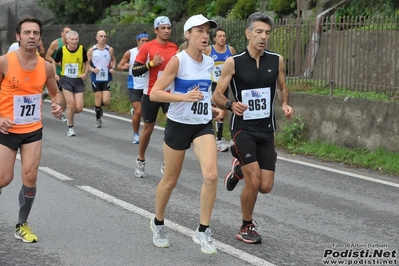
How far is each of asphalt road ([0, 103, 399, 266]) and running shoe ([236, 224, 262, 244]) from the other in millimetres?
58

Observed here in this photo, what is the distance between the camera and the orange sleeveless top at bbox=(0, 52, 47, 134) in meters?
7.42

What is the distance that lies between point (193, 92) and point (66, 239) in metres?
1.84

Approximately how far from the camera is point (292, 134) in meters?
14.0

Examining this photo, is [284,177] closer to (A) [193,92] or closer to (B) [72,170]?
(B) [72,170]

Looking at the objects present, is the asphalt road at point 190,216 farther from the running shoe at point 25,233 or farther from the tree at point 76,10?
the tree at point 76,10

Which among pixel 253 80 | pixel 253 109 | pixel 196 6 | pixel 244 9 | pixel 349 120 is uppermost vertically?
pixel 196 6

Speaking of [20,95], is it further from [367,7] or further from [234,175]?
[367,7]

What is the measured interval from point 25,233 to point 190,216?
1.79m

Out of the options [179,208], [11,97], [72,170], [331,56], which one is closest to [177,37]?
[331,56]

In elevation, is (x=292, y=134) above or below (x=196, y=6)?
below

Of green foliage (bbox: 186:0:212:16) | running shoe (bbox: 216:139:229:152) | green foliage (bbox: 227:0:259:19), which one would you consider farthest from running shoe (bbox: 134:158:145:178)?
green foliage (bbox: 186:0:212:16)

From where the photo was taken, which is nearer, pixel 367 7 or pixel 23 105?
pixel 23 105

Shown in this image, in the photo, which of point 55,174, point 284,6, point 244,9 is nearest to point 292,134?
point 55,174

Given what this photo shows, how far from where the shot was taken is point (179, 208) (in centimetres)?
901
